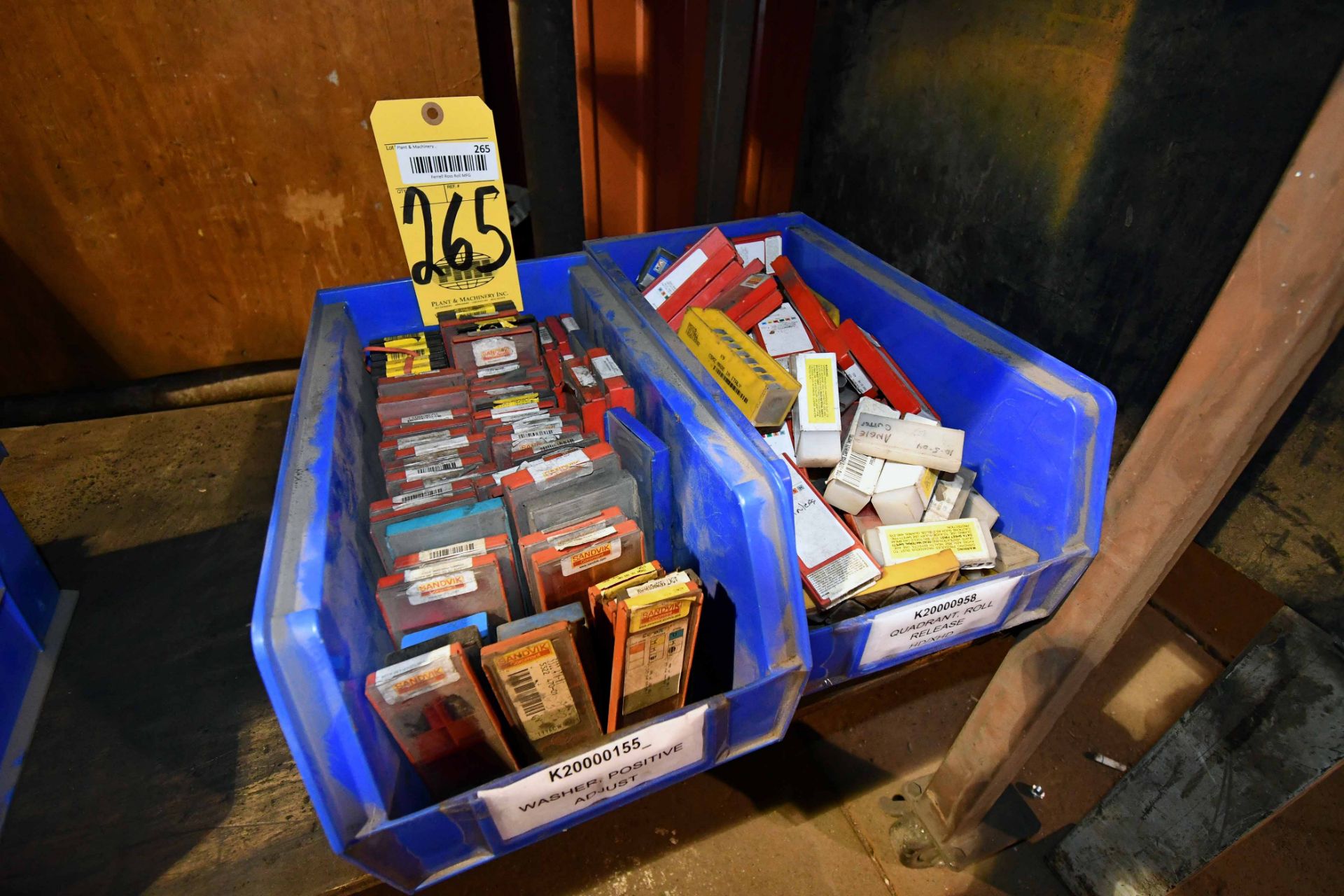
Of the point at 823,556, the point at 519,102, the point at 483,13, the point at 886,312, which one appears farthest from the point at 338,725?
the point at 483,13

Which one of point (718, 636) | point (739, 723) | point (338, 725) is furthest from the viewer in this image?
point (718, 636)

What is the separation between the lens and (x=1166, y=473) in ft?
3.24

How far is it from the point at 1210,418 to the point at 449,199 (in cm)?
146

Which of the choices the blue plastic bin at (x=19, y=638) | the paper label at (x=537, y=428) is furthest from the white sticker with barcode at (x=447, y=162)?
the blue plastic bin at (x=19, y=638)

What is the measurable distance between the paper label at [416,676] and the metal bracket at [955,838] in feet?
4.88

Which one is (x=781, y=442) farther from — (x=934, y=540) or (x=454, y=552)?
(x=454, y=552)

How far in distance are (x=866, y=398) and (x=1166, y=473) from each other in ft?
2.07

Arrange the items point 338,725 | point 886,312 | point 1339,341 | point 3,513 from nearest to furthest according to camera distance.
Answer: point 338,725
point 1339,341
point 886,312
point 3,513

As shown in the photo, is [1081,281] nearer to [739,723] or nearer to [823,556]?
[823,556]

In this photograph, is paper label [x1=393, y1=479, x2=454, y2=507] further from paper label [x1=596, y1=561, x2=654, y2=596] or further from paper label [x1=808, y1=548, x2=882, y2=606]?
paper label [x1=808, y1=548, x2=882, y2=606]

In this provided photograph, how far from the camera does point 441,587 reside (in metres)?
0.98

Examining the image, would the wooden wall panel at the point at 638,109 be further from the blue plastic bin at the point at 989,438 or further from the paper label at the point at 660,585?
the paper label at the point at 660,585

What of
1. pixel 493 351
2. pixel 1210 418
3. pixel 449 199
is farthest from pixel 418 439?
pixel 1210 418

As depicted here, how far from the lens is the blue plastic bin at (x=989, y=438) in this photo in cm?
108
